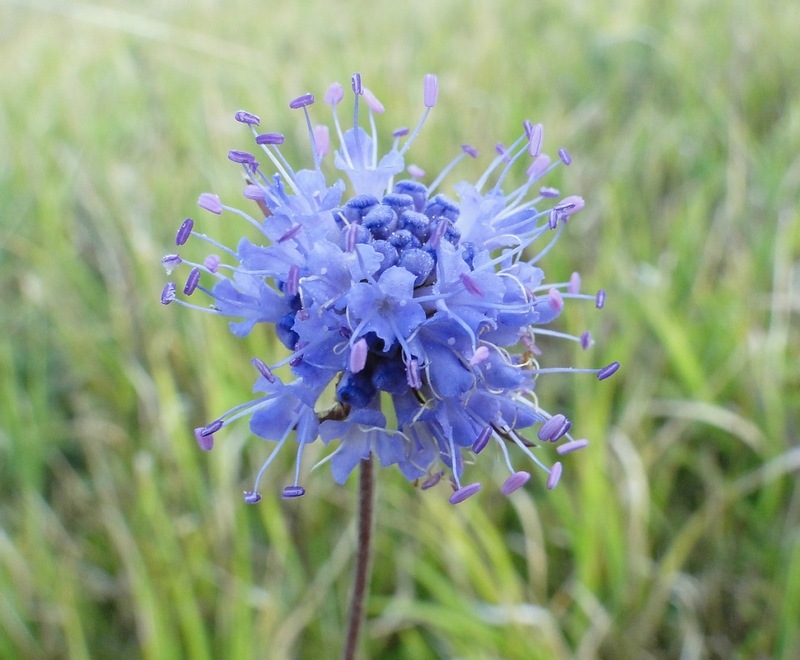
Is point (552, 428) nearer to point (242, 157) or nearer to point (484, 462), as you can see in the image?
point (242, 157)

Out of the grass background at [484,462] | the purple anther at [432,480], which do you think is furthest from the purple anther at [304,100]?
the grass background at [484,462]

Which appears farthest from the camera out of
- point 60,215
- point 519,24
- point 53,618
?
point 519,24

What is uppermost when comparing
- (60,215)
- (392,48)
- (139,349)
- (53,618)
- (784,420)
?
(392,48)

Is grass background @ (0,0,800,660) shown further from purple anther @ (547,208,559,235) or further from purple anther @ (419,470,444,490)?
purple anther @ (547,208,559,235)

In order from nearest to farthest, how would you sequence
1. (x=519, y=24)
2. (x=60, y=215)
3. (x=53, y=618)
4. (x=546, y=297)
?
(x=546, y=297) < (x=53, y=618) < (x=60, y=215) < (x=519, y=24)

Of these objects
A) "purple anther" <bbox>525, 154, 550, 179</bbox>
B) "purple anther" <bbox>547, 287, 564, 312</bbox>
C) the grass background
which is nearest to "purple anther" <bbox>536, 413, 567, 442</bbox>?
"purple anther" <bbox>547, 287, 564, 312</bbox>

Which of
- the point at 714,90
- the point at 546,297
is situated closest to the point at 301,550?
the point at 546,297

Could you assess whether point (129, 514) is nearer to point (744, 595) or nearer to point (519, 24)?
point (744, 595)

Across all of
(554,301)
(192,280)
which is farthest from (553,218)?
(192,280)
